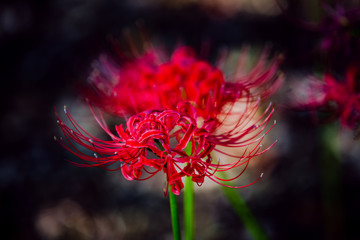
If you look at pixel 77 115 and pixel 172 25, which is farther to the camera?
pixel 172 25

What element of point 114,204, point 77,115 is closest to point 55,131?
point 77,115

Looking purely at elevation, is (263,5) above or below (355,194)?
above

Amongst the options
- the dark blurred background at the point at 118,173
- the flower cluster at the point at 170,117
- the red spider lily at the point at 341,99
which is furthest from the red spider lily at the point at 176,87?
the dark blurred background at the point at 118,173

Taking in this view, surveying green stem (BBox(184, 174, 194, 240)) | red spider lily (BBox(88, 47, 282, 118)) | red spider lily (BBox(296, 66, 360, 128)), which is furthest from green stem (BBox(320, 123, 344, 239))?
green stem (BBox(184, 174, 194, 240))

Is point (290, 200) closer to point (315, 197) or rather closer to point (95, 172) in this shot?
point (315, 197)

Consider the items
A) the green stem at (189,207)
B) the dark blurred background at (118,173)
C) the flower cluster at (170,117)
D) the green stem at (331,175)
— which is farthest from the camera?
the dark blurred background at (118,173)

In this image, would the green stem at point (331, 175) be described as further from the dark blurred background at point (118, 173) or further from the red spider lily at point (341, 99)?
the red spider lily at point (341, 99)

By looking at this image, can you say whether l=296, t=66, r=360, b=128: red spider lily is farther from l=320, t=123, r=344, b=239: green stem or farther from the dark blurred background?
the dark blurred background
